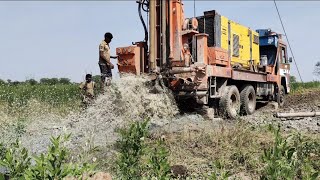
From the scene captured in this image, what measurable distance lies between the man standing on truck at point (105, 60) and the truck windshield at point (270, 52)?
Result: 781 cm

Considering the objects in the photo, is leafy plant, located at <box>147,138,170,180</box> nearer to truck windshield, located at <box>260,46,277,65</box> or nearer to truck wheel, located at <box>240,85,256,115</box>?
truck wheel, located at <box>240,85,256,115</box>

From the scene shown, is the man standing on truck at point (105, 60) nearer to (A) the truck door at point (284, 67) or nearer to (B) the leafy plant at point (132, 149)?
(B) the leafy plant at point (132, 149)

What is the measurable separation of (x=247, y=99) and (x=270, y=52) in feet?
14.0

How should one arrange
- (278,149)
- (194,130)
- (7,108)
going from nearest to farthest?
(278,149), (194,130), (7,108)

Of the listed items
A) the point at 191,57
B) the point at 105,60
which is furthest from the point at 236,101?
the point at 105,60

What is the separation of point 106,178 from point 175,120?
5.36m

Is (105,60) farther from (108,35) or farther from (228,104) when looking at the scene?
(228,104)

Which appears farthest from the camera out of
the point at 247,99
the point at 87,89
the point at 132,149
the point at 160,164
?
the point at 247,99

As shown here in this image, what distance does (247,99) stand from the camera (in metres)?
12.0

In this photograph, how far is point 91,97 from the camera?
10.4 metres

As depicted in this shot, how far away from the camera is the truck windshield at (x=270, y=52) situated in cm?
1538

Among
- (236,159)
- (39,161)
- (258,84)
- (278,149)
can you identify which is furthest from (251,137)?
(258,84)

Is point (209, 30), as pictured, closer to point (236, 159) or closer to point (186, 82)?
point (186, 82)

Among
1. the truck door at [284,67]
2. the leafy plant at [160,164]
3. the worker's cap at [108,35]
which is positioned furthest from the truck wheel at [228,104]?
the leafy plant at [160,164]
